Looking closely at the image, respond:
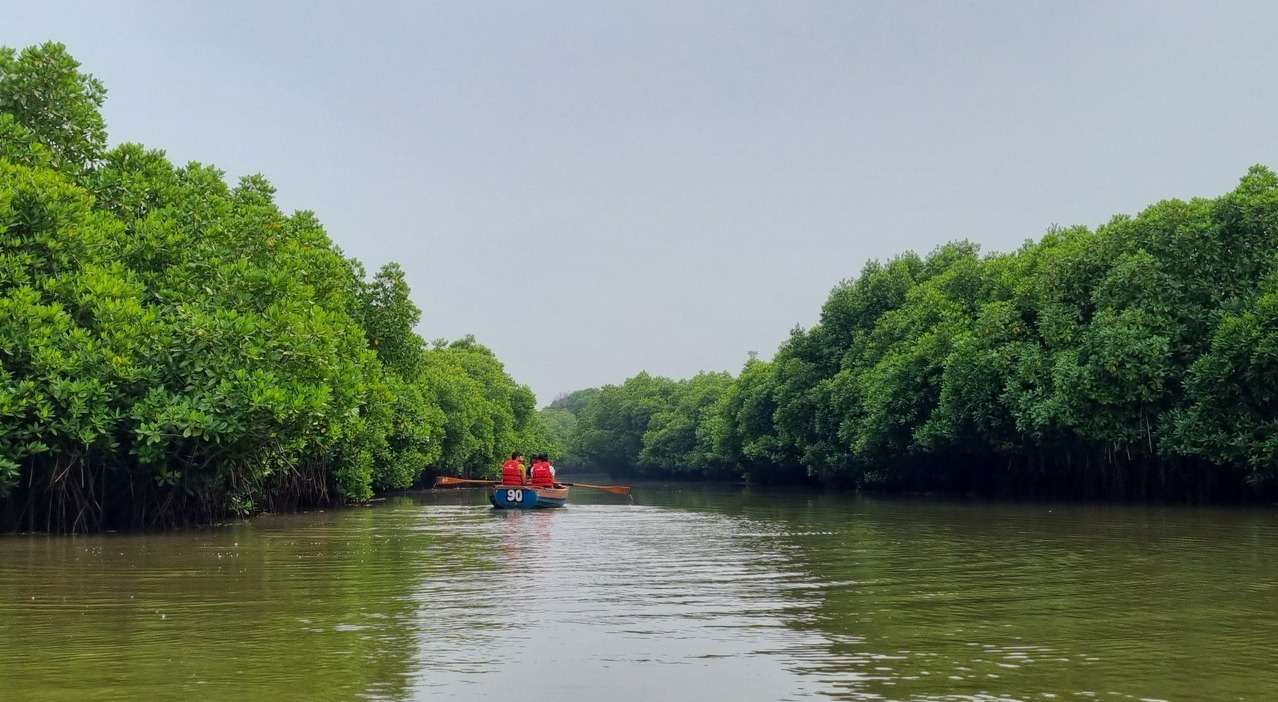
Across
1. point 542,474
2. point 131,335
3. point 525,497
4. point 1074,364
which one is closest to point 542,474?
point 542,474

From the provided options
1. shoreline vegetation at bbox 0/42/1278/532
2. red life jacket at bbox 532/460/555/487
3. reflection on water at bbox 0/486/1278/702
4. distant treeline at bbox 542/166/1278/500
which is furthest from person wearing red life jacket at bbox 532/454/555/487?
distant treeline at bbox 542/166/1278/500

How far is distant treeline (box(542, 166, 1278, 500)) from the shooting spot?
31.9m

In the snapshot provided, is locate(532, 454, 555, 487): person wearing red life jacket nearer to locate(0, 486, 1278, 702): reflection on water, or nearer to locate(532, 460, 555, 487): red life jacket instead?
locate(532, 460, 555, 487): red life jacket

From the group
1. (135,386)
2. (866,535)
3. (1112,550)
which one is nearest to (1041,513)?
(866,535)

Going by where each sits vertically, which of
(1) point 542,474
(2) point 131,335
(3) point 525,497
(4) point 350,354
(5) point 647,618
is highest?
(4) point 350,354

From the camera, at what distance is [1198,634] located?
995cm

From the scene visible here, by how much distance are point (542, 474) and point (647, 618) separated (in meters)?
23.9

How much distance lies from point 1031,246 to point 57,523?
3609 centimetres

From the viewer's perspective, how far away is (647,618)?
11.5 metres

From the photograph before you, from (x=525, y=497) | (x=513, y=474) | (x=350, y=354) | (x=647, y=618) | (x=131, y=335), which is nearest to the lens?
(x=647, y=618)

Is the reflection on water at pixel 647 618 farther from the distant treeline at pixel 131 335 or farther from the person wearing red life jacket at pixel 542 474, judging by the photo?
the person wearing red life jacket at pixel 542 474

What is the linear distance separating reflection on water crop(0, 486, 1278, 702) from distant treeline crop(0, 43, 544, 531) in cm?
235

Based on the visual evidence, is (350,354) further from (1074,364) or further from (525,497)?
(1074,364)

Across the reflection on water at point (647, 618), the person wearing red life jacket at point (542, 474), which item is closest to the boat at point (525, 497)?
the person wearing red life jacket at point (542, 474)
